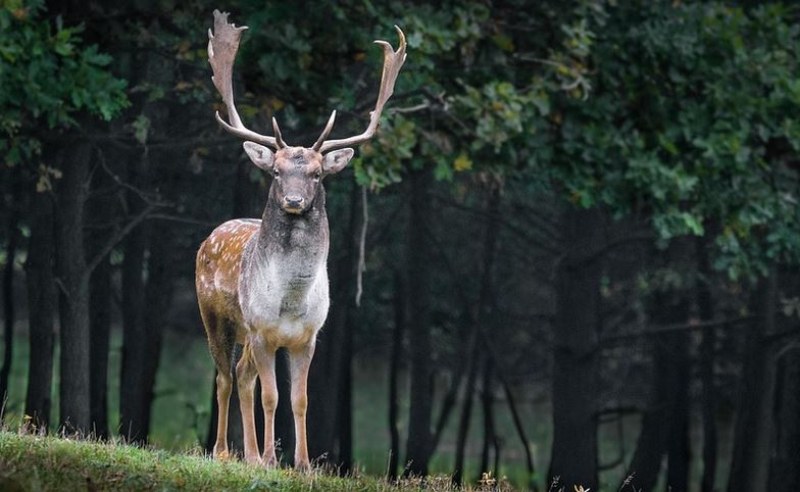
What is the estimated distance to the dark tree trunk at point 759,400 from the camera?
744 inches

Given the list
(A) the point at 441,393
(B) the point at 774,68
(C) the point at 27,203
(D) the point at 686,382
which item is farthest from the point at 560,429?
(A) the point at 441,393

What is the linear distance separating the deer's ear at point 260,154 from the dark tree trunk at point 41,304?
16.3ft

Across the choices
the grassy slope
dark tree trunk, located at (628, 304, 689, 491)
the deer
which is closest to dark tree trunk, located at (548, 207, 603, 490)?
dark tree trunk, located at (628, 304, 689, 491)

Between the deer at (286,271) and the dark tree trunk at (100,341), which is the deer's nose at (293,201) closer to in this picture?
the deer at (286,271)

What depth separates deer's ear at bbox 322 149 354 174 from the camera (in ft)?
35.4

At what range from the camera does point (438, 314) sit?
24750 millimetres

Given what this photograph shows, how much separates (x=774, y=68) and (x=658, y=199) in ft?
6.12

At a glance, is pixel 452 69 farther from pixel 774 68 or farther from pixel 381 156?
pixel 774 68

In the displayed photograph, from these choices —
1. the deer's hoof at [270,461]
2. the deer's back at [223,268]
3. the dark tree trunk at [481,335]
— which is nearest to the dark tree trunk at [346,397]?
the dark tree trunk at [481,335]

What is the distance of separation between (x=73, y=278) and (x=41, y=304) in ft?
3.40

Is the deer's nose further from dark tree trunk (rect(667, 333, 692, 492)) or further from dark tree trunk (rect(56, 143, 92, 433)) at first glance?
dark tree trunk (rect(667, 333, 692, 492))

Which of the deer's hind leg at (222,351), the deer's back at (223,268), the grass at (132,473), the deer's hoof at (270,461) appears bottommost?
the grass at (132,473)

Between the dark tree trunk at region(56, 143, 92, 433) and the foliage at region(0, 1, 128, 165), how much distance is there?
93cm

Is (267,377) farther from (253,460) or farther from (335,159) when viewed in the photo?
(335,159)
